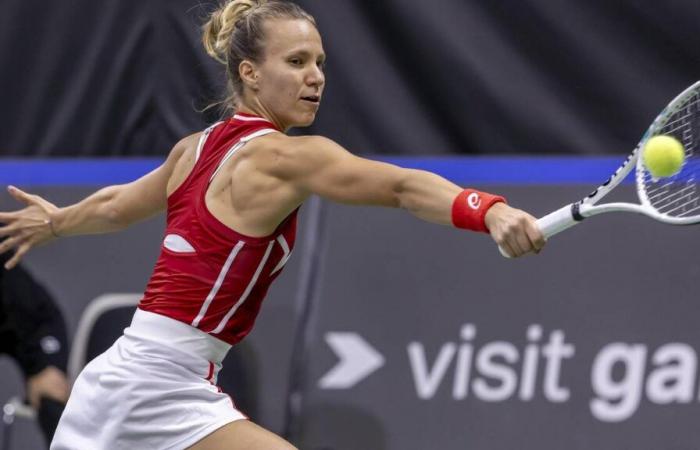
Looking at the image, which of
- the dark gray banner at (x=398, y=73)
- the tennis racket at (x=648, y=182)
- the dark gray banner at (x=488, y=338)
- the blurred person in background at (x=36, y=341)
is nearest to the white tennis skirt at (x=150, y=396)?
the tennis racket at (x=648, y=182)

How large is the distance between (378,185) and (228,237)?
0.38 metres

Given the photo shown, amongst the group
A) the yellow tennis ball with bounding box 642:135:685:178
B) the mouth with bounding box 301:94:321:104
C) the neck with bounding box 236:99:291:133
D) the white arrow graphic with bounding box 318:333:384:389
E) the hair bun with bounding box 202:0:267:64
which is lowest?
the white arrow graphic with bounding box 318:333:384:389

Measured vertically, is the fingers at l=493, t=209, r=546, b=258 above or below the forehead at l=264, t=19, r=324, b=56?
below

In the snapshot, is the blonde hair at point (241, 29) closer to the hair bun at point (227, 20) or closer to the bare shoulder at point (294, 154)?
the hair bun at point (227, 20)

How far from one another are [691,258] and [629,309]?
0.24m

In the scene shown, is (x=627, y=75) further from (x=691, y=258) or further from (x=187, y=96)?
(x=187, y=96)

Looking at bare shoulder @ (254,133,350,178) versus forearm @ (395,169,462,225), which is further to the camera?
Answer: bare shoulder @ (254,133,350,178)

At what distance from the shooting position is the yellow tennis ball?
3133 millimetres

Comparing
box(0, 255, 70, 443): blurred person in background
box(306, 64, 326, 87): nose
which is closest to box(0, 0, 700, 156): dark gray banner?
box(0, 255, 70, 443): blurred person in background

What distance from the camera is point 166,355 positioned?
3270 millimetres

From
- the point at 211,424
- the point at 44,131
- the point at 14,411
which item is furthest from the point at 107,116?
the point at 211,424

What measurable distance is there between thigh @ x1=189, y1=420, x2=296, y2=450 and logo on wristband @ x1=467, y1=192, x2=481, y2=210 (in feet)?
2.07

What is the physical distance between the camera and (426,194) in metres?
3.05

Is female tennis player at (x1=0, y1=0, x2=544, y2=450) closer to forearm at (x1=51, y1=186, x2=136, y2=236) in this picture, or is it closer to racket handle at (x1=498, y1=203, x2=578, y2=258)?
racket handle at (x1=498, y1=203, x2=578, y2=258)
